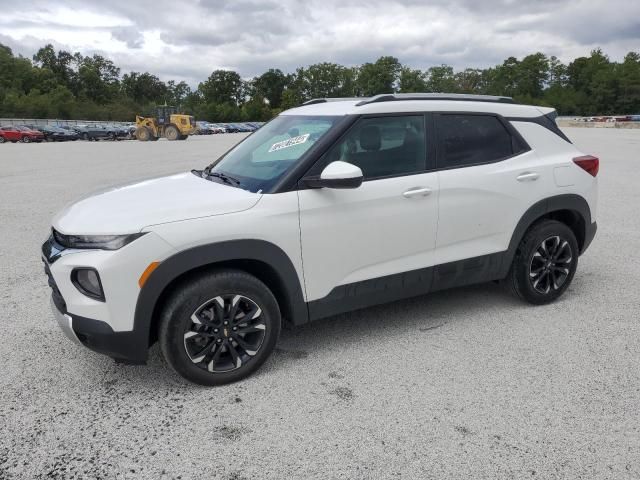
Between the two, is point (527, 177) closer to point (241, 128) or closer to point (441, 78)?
point (241, 128)

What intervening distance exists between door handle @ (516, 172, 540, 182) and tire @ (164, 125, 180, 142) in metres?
39.5

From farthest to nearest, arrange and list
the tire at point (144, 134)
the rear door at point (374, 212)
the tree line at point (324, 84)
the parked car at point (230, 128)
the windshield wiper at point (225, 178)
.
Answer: the tree line at point (324, 84), the parked car at point (230, 128), the tire at point (144, 134), the windshield wiper at point (225, 178), the rear door at point (374, 212)

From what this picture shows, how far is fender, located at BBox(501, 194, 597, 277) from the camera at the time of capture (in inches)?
162

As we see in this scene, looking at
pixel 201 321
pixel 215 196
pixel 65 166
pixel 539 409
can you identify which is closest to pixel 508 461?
pixel 539 409

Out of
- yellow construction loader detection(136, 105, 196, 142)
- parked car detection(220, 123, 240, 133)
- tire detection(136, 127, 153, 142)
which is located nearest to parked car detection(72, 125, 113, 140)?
yellow construction loader detection(136, 105, 196, 142)

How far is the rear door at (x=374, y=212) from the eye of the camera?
3.29 meters

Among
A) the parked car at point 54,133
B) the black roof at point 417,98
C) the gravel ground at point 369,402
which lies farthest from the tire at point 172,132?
the black roof at point 417,98

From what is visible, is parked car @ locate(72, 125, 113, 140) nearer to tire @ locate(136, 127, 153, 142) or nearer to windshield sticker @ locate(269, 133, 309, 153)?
tire @ locate(136, 127, 153, 142)

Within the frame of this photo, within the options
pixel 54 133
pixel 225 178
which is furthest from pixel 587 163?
pixel 54 133

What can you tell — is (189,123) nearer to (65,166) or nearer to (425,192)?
(65,166)

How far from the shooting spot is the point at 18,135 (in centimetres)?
3947

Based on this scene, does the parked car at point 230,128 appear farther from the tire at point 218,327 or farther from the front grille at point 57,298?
the tire at point 218,327

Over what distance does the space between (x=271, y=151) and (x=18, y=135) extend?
42782 millimetres

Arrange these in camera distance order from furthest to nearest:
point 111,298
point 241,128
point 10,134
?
point 241,128 → point 10,134 → point 111,298
